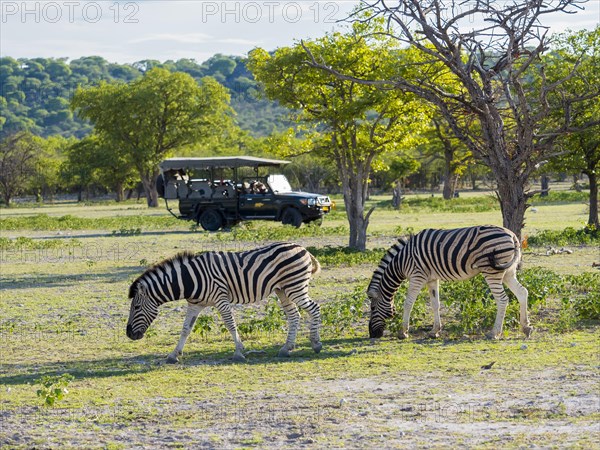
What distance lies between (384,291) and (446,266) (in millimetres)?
949

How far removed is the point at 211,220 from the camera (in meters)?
35.2

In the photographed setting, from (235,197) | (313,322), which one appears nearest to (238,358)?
(313,322)

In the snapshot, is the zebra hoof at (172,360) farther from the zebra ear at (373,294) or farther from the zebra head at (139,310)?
the zebra ear at (373,294)

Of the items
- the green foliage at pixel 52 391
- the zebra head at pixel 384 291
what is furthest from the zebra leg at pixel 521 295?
the green foliage at pixel 52 391

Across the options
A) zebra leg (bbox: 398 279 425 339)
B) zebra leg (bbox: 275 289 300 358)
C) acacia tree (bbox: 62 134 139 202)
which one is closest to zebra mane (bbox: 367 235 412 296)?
zebra leg (bbox: 398 279 425 339)

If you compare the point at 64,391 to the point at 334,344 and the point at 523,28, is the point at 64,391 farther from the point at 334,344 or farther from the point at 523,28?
the point at 523,28

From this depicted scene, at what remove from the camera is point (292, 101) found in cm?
2481

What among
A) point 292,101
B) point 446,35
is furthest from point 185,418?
point 292,101

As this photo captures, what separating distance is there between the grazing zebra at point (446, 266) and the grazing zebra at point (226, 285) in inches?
50.0

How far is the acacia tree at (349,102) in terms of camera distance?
2367cm

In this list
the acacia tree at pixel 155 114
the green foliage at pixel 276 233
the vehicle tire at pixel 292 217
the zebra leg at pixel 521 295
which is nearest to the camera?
the zebra leg at pixel 521 295

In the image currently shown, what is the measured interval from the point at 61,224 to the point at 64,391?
3223 cm

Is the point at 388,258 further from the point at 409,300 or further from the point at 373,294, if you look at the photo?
the point at 409,300

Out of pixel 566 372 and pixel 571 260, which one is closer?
pixel 566 372
